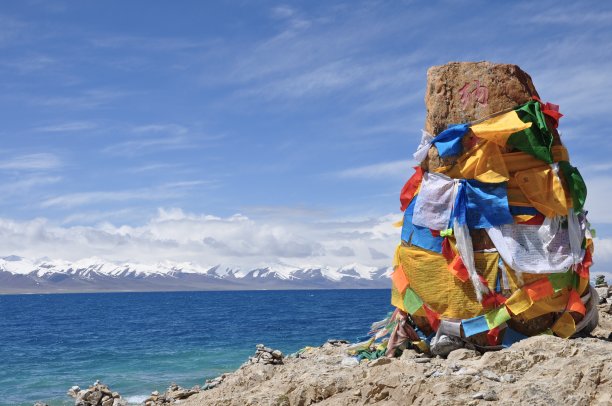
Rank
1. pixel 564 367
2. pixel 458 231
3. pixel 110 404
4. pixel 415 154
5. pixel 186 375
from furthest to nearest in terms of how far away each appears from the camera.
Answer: pixel 186 375
pixel 110 404
pixel 415 154
pixel 458 231
pixel 564 367

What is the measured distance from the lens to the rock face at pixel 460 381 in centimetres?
574

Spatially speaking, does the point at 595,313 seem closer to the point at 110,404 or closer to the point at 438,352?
the point at 438,352

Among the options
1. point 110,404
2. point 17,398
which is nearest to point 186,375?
point 17,398

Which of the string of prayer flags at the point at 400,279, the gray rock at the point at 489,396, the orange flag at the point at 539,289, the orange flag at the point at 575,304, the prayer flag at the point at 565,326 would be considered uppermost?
the string of prayer flags at the point at 400,279

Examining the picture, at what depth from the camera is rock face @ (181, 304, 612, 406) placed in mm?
5742

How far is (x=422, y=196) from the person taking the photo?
28.4 feet

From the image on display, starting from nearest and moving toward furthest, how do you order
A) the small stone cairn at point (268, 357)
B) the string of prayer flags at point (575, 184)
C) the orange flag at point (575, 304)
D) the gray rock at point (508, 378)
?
the gray rock at point (508, 378), the orange flag at point (575, 304), the string of prayer flags at point (575, 184), the small stone cairn at point (268, 357)

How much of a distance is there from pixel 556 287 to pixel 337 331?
29.2 m

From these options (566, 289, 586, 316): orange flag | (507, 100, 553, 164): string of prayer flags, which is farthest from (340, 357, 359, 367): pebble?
(507, 100, 553, 164): string of prayer flags

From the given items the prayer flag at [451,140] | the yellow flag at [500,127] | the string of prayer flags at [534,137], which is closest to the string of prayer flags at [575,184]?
the string of prayer flags at [534,137]

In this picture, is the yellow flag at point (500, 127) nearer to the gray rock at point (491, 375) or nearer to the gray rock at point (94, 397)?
the gray rock at point (491, 375)

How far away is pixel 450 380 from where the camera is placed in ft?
20.0

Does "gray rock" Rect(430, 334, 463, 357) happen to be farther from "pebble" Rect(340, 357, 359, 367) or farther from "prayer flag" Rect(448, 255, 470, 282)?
"pebble" Rect(340, 357, 359, 367)

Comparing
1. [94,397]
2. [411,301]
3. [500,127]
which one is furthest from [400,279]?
[94,397]
